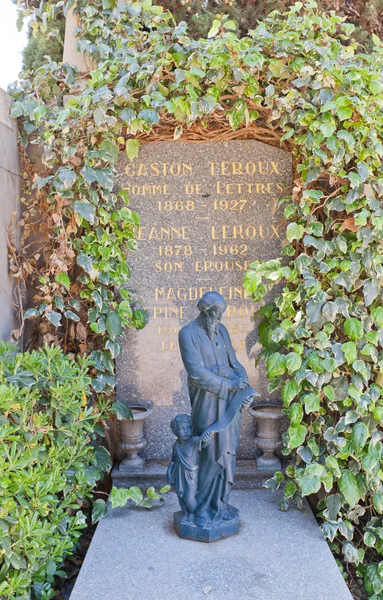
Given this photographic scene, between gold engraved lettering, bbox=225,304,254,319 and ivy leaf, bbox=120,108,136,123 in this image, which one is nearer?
ivy leaf, bbox=120,108,136,123

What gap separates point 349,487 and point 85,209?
2464 millimetres

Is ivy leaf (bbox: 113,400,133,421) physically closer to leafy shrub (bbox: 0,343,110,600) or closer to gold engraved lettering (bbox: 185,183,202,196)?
leafy shrub (bbox: 0,343,110,600)

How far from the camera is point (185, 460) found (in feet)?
9.15

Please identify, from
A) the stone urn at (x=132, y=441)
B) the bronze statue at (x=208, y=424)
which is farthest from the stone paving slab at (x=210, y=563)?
the stone urn at (x=132, y=441)

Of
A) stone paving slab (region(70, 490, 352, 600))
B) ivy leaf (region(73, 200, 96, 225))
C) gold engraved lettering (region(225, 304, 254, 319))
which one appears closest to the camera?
stone paving slab (region(70, 490, 352, 600))

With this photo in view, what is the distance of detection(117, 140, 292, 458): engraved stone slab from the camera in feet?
12.7

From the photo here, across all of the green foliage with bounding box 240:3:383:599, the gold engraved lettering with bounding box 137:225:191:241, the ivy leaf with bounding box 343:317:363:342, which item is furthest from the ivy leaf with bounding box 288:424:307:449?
the gold engraved lettering with bounding box 137:225:191:241

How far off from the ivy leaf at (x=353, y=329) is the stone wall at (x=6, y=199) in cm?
243

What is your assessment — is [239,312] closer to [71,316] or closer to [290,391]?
[290,391]

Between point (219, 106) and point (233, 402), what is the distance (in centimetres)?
190

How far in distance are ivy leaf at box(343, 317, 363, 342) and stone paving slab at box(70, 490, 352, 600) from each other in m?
1.20

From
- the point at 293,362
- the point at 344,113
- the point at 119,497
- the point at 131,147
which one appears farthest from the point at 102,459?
the point at 344,113

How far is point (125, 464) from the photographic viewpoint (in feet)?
12.1

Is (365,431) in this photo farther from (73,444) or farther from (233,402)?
(73,444)
